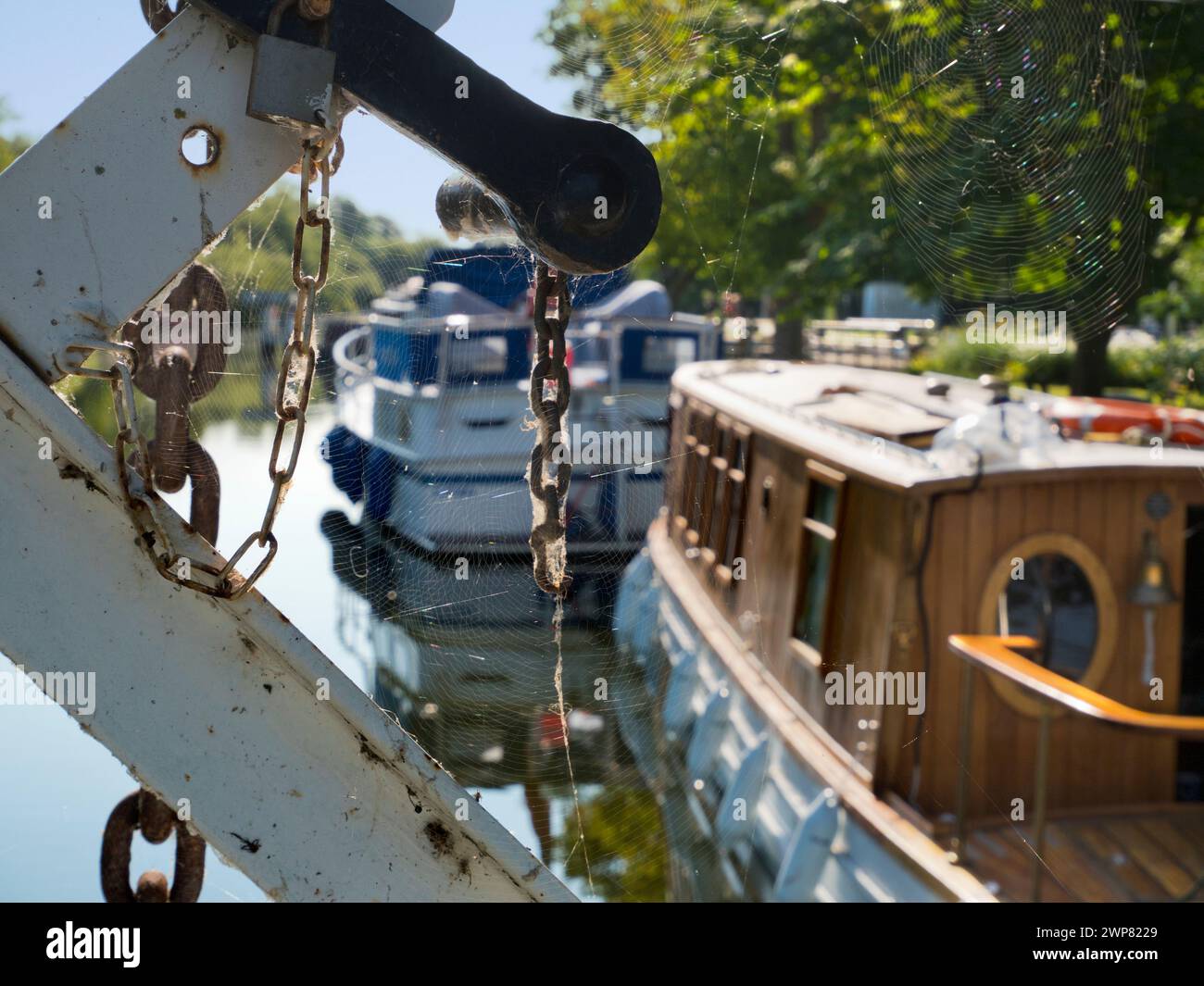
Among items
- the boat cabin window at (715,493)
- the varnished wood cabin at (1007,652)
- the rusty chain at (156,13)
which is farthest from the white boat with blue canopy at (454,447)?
the boat cabin window at (715,493)

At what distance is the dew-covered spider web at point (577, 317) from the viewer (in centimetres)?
199

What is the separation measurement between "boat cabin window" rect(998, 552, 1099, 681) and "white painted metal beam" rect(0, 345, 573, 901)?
2.88m

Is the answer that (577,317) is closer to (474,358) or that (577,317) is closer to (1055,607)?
(474,358)

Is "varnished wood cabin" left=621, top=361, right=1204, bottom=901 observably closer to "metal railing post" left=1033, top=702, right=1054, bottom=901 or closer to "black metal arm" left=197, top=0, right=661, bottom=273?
"metal railing post" left=1033, top=702, right=1054, bottom=901

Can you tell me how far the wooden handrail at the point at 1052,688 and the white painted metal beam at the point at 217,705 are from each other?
6.46 feet

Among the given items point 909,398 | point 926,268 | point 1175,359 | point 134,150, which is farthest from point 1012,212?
point 1175,359

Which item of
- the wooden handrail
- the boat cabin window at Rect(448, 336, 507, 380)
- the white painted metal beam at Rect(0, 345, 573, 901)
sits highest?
the boat cabin window at Rect(448, 336, 507, 380)

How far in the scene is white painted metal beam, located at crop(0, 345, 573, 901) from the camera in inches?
43.4

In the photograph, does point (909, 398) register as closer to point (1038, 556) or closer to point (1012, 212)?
point (1038, 556)

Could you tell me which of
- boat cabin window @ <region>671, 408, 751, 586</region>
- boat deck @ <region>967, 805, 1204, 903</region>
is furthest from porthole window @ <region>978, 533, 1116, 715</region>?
boat cabin window @ <region>671, 408, 751, 586</region>

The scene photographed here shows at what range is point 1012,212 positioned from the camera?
303cm

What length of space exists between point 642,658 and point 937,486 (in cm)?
292

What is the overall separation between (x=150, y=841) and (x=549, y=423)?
2.59 feet

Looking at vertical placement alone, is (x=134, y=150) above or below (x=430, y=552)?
above
